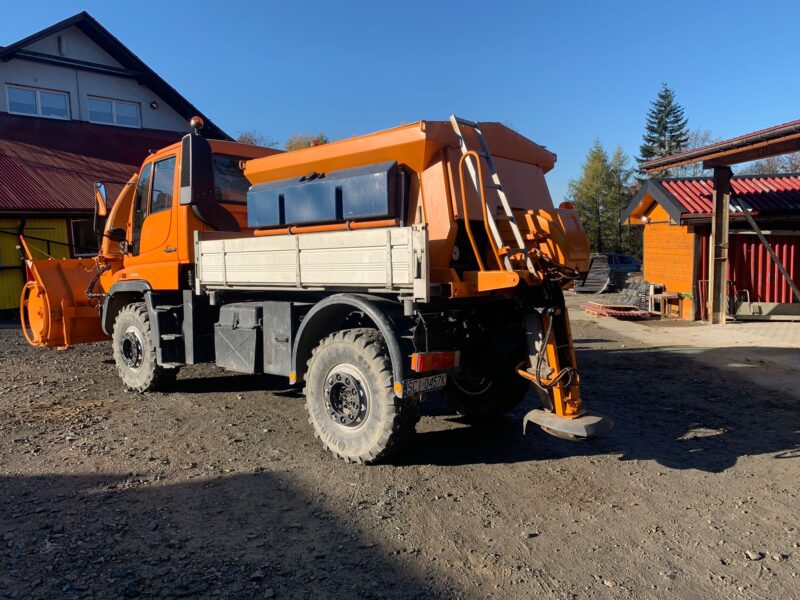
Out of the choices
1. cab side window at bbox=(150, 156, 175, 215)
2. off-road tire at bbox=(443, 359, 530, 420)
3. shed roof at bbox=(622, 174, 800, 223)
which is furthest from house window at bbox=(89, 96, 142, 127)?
off-road tire at bbox=(443, 359, 530, 420)

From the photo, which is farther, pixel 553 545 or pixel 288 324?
pixel 288 324

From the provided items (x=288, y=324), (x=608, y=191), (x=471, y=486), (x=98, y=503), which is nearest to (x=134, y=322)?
(x=288, y=324)

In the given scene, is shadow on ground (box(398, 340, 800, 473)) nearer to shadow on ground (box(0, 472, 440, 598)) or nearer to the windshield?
shadow on ground (box(0, 472, 440, 598))

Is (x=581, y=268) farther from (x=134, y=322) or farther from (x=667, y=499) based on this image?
(x=134, y=322)

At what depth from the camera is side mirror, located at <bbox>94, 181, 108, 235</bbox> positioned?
832cm

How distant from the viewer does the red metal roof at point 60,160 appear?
16.5m

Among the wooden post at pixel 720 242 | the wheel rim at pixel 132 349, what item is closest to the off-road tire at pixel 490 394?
the wheel rim at pixel 132 349

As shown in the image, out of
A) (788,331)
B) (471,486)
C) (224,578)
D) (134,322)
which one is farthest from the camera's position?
(788,331)

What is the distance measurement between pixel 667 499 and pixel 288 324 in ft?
11.3

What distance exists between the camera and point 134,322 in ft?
24.9

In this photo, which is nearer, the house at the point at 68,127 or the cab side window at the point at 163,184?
the cab side window at the point at 163,184

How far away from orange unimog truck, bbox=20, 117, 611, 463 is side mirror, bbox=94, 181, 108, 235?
1783 millimetres

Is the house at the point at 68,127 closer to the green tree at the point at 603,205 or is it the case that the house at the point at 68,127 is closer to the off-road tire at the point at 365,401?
the off-road tire at the point at 365,401

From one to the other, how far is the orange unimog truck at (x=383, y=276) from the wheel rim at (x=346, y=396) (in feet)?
0.05
